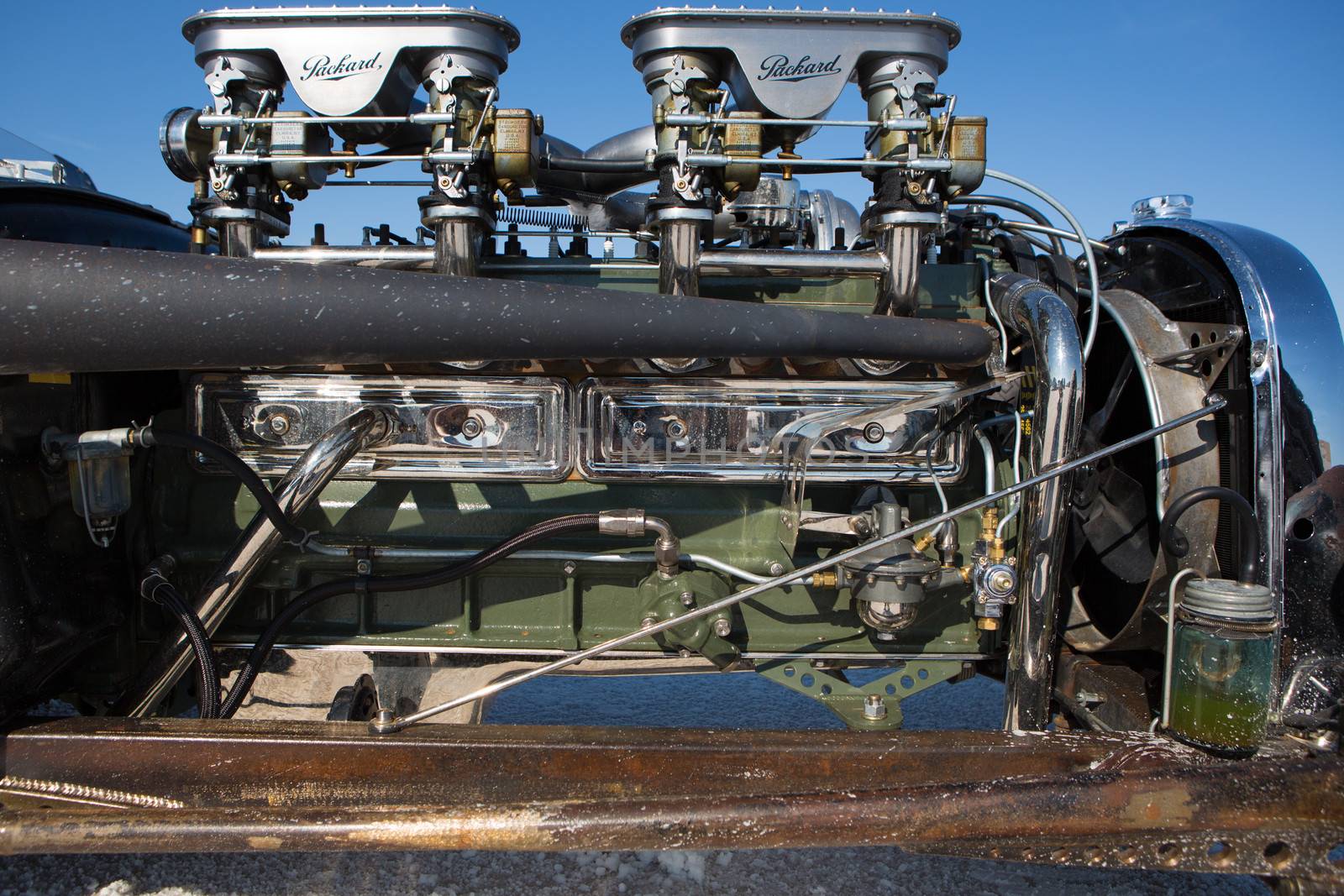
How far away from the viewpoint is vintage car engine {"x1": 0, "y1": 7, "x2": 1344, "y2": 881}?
68.7 inches

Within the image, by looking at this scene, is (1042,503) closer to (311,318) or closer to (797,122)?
(797,122)

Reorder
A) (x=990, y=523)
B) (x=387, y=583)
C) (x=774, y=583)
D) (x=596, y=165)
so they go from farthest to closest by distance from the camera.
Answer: (x=596, y=165) < (x=387, y=583) < (x=990, y=523) < (x=774, y=583)

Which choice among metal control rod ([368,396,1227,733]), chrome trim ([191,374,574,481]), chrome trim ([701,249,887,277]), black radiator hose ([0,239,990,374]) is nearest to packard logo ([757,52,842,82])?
chrome trim ([701,249,887,277])

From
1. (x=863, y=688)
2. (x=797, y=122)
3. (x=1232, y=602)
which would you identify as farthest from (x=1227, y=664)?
(x=797, y=122)

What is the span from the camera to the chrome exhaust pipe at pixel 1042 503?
1701 mm

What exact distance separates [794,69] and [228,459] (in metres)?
1.48

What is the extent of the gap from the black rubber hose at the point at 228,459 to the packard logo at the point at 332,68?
84 cm

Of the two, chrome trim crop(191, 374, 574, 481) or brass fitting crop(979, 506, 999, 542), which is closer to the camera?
brass fitting crop(979, 506, 999, 542)

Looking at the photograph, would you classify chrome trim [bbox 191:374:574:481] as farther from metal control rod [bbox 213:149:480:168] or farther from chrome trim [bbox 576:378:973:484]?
metal control rod [bbox 213:149:480:168]

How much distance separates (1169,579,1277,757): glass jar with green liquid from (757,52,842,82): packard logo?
51.8 inches

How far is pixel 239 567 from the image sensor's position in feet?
6.17

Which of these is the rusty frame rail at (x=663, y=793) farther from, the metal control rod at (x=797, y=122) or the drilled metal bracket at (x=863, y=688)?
the metal control rod at (x=797, y=122)

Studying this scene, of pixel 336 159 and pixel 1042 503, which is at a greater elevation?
pixel 336 159

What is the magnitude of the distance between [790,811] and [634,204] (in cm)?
207
